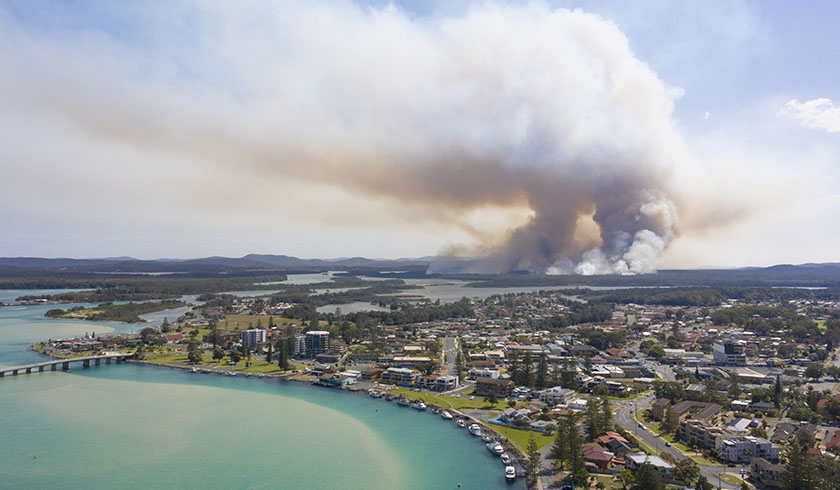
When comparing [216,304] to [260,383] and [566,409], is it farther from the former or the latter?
[566,409]

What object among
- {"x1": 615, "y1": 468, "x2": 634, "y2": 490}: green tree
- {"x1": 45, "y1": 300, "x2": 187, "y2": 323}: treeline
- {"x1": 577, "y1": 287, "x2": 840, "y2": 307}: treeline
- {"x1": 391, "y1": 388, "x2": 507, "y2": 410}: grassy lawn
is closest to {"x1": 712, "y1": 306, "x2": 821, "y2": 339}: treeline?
{"x1": 577, "y1": 287, "x2": 840, "y2": 307}: treeline

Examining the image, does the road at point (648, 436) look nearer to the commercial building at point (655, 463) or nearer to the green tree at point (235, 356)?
the commercial building at point (655, 463)

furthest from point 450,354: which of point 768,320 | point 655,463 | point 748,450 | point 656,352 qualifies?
point 768,320

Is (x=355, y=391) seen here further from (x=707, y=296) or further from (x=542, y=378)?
(x=707, y=296)

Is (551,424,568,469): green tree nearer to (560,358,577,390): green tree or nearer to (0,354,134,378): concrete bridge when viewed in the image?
(560,358,577,390): green tree

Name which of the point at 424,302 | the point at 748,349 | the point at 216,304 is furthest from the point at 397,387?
the point at 216,304

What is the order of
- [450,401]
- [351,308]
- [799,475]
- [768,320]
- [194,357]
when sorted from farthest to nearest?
[351,308]
[768,320]
[194,357]
[450,401]
[799,475]
